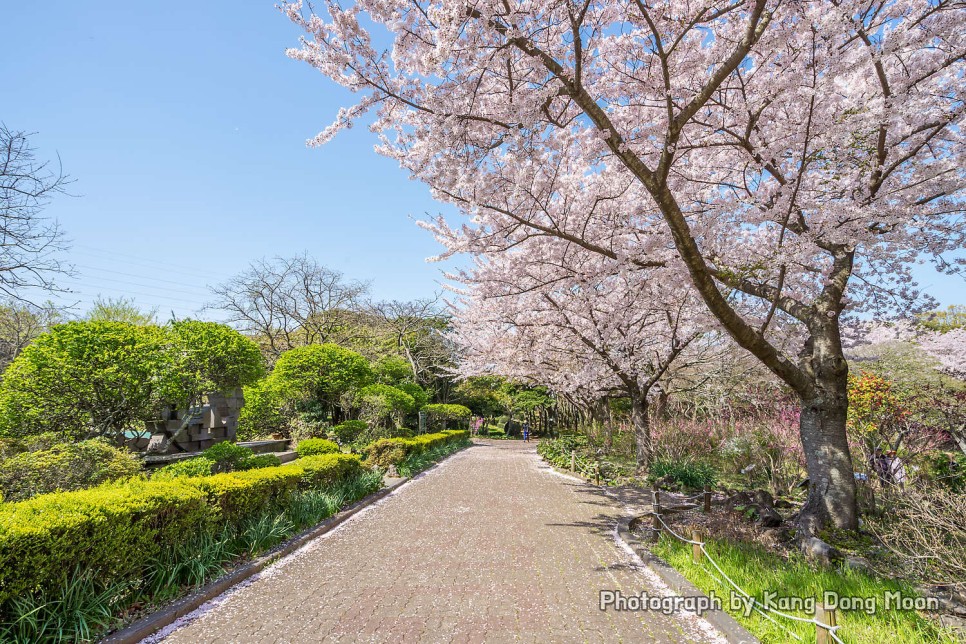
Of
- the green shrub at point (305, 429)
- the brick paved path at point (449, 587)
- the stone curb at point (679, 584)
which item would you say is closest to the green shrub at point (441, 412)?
the green shrub at point (305, 429)

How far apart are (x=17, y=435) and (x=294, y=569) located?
275 inches

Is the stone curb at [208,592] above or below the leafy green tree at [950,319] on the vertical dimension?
below

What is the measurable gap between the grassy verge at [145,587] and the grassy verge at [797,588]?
4745mm

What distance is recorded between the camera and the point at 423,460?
13.7 meters

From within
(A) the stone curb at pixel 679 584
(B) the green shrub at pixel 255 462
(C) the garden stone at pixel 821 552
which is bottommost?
(A) the stone curb at pixel 679 584

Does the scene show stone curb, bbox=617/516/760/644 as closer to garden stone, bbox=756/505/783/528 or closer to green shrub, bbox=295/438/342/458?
garden stone, bbox=756/505/783/528

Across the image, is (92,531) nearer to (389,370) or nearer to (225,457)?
(225,457)

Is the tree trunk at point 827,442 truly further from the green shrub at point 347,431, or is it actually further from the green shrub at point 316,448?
the green shrub at point 347,431

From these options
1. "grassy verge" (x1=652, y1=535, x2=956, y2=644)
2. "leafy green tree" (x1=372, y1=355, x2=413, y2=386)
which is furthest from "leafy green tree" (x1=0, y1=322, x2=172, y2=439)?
"leafy green tree" (x1=372, y1=355, x2=413, y2=386)

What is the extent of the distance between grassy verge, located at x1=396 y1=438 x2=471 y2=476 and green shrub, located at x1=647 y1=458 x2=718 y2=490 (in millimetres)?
6154

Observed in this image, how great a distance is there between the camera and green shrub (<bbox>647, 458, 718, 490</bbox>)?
9017 mm

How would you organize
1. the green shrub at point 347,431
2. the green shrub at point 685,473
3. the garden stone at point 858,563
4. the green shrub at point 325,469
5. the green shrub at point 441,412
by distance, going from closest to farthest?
the garden stone at point 858,563 → the green shrub at point 325,469 → the green shrub at point 685,473 → the green shrub at point 347,431 → the green shrub at point 441,412

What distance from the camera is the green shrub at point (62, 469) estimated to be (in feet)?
18.2

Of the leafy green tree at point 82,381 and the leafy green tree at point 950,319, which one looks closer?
the leafy green tree at point 82,381
